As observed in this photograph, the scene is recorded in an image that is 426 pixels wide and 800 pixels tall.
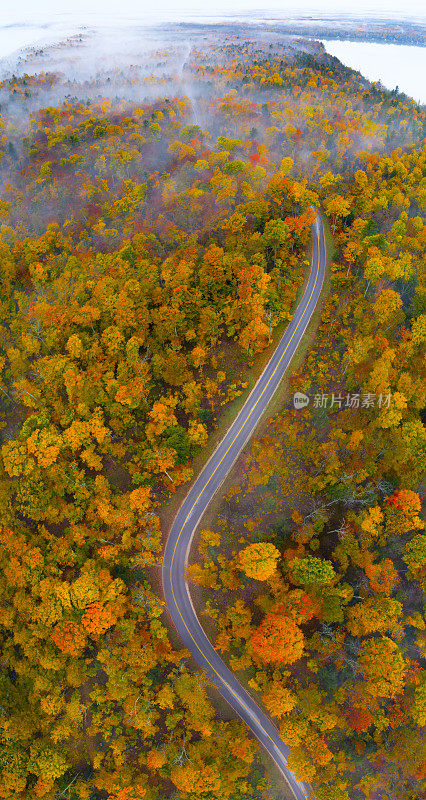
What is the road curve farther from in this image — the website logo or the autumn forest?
the website logo

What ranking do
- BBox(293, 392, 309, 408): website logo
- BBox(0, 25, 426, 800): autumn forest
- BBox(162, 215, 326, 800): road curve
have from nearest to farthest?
BBox(0, 25, 426, 800): autumn forest < BBox(162, 215, 326, 800): road curve < BBox(293, 392, 309, 408): website logo

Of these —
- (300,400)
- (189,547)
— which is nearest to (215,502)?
(189,547)

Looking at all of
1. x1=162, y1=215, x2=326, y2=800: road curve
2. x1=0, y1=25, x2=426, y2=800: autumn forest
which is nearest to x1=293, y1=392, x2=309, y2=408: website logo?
Answer: x1=0, y1=25, x2=426, y2=800: autumn forest

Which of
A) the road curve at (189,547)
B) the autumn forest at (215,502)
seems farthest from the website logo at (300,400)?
the road curve at (189,547)

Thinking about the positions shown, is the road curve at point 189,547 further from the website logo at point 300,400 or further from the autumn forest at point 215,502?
the website logo at point 300,400

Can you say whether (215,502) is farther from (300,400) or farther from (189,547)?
(300,400)

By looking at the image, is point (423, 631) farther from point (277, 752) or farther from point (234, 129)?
point (234, 129)

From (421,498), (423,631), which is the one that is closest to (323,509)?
(421,498)
